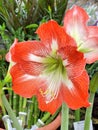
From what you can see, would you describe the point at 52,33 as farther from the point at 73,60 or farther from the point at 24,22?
the point at 24,22

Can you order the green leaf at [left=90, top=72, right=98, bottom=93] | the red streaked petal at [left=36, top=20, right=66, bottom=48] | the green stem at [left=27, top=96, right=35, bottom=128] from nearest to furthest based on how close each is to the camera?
the red streaked petal at [left=36, top=20, right=66, bottom=48], the green leaf at [left=90, top=72, right=98, bottom=93], the green stem at [left=27, top=96, right=35, bottom=128]

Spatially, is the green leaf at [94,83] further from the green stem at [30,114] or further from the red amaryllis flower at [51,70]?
the green stem at [30,114]

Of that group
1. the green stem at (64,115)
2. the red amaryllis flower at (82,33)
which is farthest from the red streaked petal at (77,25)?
the green stem at (64,115)

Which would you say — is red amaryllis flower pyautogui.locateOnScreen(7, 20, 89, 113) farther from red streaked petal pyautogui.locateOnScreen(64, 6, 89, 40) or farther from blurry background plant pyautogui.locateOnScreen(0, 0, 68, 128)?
blurry background plant pyautogui.locateOnScreen(0, 0, 68, 128)

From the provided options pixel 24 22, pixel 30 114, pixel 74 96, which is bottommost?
pixel 30 114

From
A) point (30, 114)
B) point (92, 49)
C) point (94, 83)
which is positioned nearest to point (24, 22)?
point (30, 114)

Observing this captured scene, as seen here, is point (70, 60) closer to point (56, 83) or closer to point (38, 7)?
point (56, 83)

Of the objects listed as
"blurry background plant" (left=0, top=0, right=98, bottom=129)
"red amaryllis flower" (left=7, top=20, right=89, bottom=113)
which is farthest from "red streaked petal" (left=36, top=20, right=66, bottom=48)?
"blurry background plant" (left=0, top=0, right=98, bottom=129)

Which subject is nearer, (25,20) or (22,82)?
(22,82)
